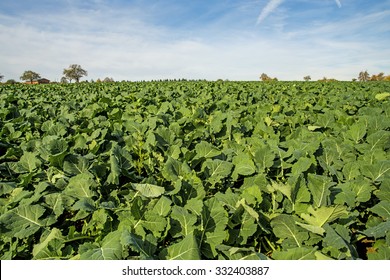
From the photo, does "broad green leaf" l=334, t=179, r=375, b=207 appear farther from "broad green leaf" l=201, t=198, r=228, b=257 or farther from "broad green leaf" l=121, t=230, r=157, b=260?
"broad green leaf" l=121, t=230, r=157, b=260

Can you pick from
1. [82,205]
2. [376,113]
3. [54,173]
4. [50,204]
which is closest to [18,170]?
[54,173]

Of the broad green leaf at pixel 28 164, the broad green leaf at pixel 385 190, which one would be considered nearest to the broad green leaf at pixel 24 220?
the broad green leaf at pixel 28 164

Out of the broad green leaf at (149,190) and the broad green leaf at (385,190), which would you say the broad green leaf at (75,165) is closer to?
the broad green leaf at (149,190)

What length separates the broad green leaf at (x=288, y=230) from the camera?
6.29ft

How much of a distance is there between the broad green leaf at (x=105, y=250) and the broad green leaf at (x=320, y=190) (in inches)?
53.5

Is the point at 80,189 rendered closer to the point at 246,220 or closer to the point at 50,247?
the point at 50,247

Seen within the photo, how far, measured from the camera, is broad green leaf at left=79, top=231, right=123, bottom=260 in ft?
5.49

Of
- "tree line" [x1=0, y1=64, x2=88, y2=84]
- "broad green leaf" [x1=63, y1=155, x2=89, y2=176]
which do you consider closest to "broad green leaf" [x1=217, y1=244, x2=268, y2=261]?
"broad green leaf" [x1=63, y1=155, x2=89, y2=176]

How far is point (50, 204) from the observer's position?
2.26 meters

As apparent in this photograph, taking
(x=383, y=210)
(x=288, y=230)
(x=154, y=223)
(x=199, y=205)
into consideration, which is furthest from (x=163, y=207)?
(x=383, y=210)

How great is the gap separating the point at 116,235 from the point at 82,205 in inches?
17.5

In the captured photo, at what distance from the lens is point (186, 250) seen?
1.68m

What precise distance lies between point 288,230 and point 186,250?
72 cm
